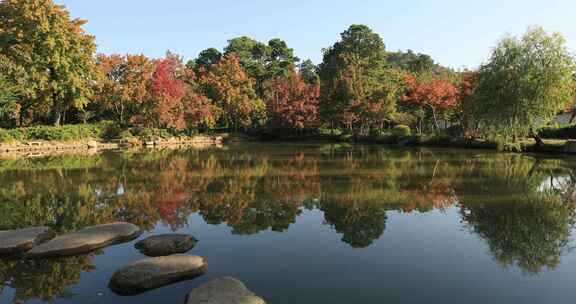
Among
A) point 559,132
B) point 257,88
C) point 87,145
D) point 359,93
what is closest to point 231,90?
point 257,88

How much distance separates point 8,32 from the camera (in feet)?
105

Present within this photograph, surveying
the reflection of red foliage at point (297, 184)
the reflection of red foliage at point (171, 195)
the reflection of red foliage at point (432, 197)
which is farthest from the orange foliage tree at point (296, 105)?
the reflection of red foliage at point (432, 197)

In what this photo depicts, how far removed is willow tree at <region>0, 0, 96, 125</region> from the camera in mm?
32094

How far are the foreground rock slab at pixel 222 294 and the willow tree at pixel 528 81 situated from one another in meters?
23.8

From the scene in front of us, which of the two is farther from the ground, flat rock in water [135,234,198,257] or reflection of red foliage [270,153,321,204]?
reflection of red foliage [270,153,321,204]

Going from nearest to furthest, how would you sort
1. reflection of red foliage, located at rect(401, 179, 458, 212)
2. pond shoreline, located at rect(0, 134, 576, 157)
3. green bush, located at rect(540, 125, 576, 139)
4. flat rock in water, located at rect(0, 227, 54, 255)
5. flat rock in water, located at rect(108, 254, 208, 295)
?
flat rock in water, located at rect(108, 254, 208, 295) → flat rock in water, located at rect(0, 227, 54, 255) → reflection of red foliage, located at rect(401, 179, 458, 212) → pond shoreline, located at rect(0, 134, 576, 157) → green bush, located at rect(540, 125, 576, 139)

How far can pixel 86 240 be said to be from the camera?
7.37 m

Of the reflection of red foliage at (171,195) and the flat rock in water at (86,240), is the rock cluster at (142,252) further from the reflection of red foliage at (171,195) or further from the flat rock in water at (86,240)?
the reflection of red foliage at (171,195)

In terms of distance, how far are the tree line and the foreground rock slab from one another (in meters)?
23.8

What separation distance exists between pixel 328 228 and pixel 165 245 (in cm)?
349

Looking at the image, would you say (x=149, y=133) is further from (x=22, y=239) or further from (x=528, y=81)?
(x=22, y=239)

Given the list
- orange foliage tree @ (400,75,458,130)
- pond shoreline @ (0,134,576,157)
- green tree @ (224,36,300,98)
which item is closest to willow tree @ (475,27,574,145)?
pond shoreline @ (0,134,576,157)

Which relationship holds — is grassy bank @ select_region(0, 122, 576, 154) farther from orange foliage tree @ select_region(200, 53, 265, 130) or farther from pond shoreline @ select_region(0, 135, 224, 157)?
orange foliage tree @ select_region(200, 53, 265, 130)

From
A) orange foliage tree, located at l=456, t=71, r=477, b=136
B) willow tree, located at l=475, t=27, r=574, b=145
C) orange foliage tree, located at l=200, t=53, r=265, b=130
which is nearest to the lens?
willow tree, located at l=475, t=27, r=574, b=145
